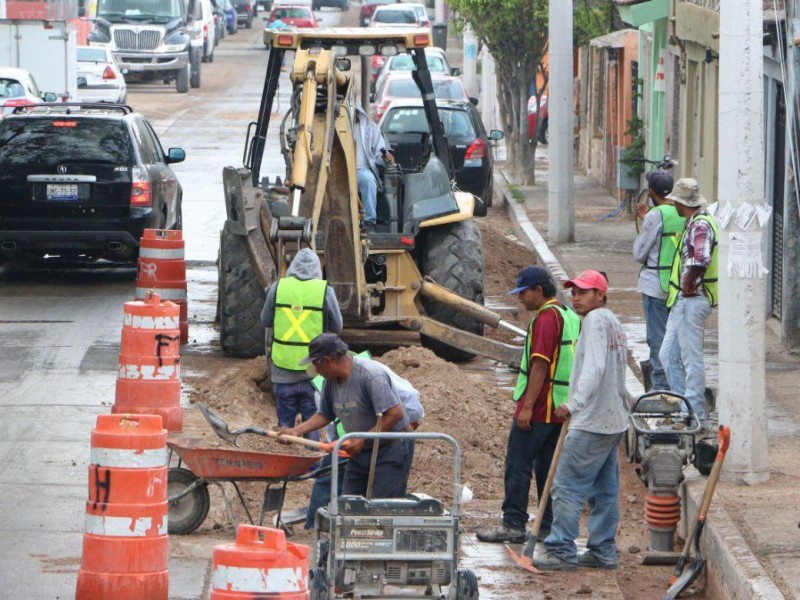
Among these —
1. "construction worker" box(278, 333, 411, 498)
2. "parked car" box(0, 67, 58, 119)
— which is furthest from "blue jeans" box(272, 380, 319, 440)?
"parked car" box(0, 67, 58, 119)

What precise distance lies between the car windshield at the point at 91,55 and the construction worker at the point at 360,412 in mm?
31913

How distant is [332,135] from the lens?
12.8 m

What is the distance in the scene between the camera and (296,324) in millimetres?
10992

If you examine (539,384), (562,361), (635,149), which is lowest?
(539,384)

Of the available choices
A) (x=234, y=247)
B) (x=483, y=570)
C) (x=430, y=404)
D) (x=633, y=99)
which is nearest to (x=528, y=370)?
(x=483, y=570)

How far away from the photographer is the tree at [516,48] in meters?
29.1

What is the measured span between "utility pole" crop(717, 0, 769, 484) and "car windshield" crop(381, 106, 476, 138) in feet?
48.5

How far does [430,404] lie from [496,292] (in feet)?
22.8

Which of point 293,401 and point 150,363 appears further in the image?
point 150,363

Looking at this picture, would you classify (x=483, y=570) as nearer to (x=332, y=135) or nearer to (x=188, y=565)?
(x=188, y=565)

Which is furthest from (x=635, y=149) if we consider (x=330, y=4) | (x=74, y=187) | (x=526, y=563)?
(x=330, y=4)

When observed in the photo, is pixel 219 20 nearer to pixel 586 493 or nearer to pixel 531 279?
pixel 531 279

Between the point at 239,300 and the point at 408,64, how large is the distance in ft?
82.6

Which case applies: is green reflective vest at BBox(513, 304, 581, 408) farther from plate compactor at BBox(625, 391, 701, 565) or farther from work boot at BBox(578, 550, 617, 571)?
work boot at BBox(578, 550, 617, 571)
